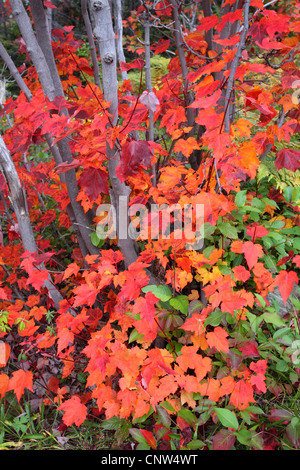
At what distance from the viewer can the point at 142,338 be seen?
1.74 metres

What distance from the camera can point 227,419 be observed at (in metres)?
1.37

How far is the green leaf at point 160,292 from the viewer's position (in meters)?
1.67

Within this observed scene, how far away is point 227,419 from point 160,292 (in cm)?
67

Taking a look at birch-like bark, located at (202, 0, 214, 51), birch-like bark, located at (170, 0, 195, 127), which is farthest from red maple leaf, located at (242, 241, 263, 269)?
birch-like bark, located at (202, 0, 214, 51)

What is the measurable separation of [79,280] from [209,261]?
1004 mm

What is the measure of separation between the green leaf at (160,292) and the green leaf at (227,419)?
58cm

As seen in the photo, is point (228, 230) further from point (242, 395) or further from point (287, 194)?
point (242, 395)

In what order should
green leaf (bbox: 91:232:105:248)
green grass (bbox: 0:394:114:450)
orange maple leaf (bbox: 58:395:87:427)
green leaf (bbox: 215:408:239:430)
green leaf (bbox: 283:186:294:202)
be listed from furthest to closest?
green leaf (bbox: 283:186:294:202) → green leaf (bbox: 91:232:105:248) → green grass (bbox: 0:394:114:450) → orange maple leaf (bbox: 58:395:87:427) → green leaf (bbox: 215:408:239:430)

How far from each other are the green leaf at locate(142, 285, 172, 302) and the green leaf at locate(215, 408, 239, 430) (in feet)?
1.89

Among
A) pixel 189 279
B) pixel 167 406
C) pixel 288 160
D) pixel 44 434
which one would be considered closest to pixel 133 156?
pixel 189 279

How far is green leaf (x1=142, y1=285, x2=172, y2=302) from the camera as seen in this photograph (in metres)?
1.67

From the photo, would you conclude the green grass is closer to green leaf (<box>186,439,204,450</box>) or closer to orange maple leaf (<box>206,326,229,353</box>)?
green leaf (<box>186,439,204,450</box>)
